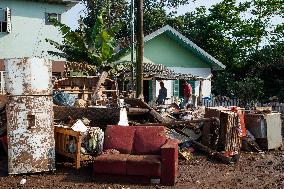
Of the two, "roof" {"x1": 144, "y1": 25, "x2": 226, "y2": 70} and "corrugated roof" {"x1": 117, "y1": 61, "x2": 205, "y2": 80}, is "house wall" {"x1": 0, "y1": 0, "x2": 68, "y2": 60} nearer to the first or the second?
"corrugated roof" {"x1": 117, "y1": 61, "x2": 205, "y2": 80}

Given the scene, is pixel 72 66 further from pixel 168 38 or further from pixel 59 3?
pixel 168 38

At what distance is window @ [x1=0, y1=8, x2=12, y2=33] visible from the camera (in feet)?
61.4

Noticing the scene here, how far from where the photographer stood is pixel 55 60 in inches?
792

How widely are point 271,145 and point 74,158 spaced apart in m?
6.16

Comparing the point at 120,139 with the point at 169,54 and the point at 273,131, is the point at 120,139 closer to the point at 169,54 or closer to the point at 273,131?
the point at 273,131

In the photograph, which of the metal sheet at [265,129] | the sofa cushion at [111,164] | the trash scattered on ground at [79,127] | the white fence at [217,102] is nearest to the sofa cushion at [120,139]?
the sofa cushion at [111,164]

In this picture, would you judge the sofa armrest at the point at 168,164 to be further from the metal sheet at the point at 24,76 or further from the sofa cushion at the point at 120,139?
the metal sheet at the point at 24,76

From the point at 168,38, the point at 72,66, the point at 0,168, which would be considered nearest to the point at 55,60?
the point at 72,66

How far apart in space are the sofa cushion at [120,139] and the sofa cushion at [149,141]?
0.11 metres

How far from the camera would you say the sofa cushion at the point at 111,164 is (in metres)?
7.15

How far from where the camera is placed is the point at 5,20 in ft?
61.9

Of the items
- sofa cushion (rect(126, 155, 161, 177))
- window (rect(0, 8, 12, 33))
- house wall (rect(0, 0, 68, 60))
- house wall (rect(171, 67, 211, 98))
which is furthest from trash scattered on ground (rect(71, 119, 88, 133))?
house wall (rect(171, 67, 211, 98))

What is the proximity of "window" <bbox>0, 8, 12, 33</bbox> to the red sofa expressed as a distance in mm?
12871

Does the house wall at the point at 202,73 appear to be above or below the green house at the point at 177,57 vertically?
below
